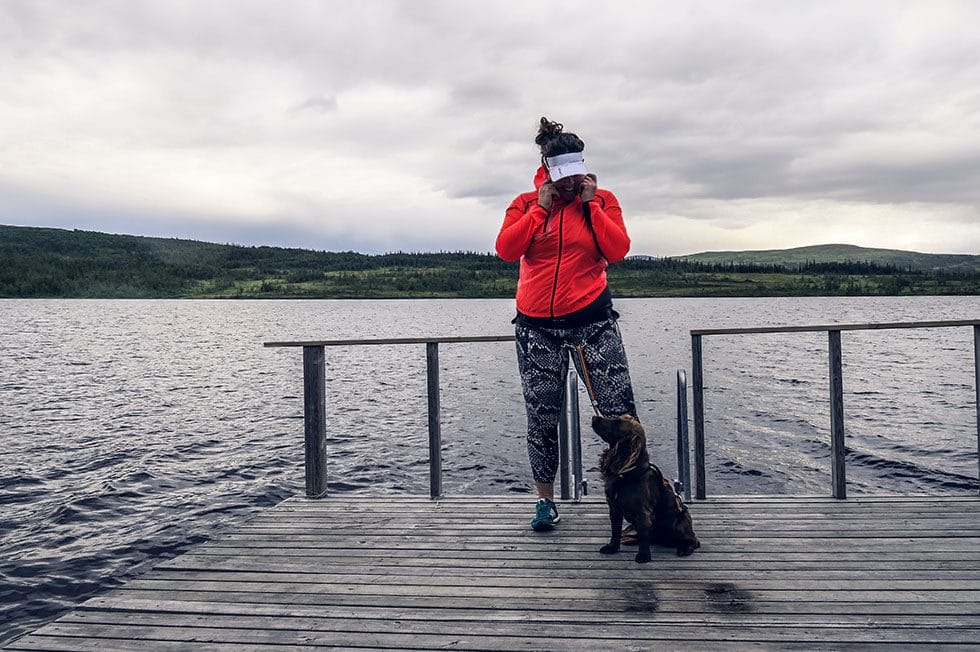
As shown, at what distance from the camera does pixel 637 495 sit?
3947mm

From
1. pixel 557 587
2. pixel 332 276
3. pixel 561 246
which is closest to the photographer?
pixel 557 587

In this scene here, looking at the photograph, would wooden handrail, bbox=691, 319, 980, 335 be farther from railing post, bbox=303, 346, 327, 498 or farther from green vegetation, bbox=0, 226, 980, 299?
green vegetation, bbox=0, 226, 980, 299

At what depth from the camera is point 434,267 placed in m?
141

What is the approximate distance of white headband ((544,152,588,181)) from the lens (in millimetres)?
3963

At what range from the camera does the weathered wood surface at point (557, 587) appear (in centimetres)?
302

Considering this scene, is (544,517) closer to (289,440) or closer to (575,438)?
(575,438)

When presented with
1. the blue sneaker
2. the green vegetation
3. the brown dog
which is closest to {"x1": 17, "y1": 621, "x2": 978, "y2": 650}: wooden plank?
the brown dog

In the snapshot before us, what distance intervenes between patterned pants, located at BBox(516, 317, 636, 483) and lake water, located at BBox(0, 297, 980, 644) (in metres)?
0.95

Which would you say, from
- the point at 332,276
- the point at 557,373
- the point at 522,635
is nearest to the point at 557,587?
the point at 522,635

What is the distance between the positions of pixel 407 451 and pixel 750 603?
10.8 m

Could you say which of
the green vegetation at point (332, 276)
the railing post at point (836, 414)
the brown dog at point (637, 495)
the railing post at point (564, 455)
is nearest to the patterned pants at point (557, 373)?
the brown dog at point (637, 495)

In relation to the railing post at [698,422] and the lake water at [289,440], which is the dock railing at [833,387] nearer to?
the railing post at [698,422]

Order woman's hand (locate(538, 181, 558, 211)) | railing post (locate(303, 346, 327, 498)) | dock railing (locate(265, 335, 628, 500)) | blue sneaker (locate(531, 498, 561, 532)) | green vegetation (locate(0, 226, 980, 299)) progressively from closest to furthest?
woman's hand (locate(538, 181, 558, 211)), blue sneaker (locate(531, 498, 561, 532)), dock railing (locate(265, 335, 628, 500)), railing post (locate(303, 346, 327, 498)), green vegetation (locate(0, 226, 980, 299))

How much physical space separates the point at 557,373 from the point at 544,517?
0.94m
